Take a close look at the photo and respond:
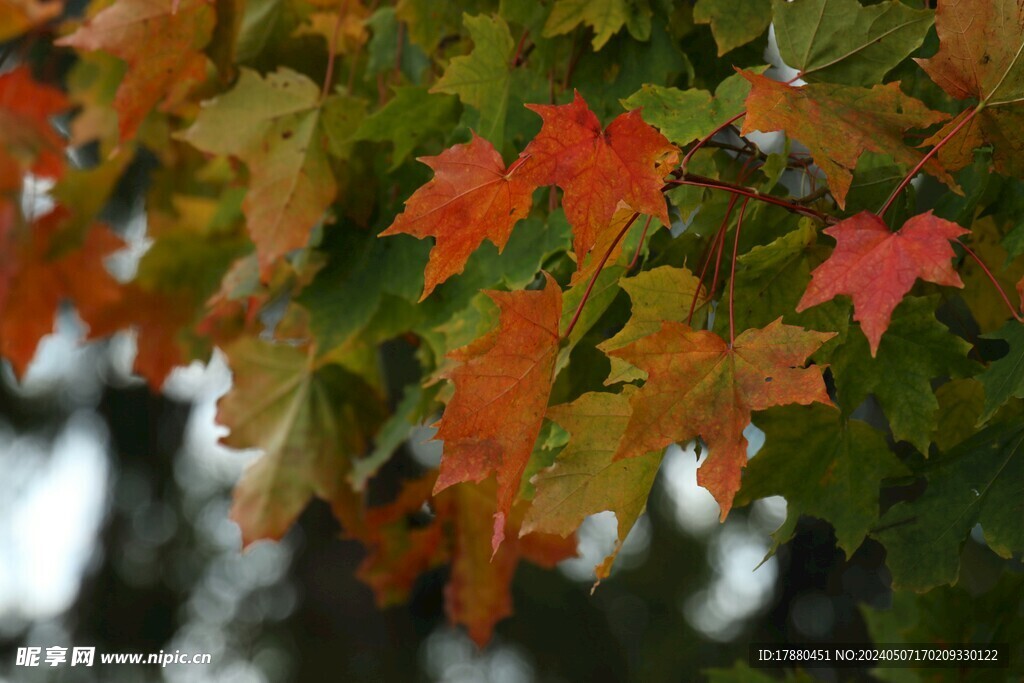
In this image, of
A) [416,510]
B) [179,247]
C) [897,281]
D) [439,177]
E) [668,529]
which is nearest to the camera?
[897,281]

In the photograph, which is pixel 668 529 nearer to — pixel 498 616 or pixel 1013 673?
pixel 498 616

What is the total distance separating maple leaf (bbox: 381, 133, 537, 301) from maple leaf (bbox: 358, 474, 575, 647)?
67 centimetres

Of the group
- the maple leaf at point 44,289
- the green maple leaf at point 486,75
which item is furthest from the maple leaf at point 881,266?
the maple leaf at point 44,289

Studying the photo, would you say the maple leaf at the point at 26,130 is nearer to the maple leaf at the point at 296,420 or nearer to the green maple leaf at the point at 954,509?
the maple leaf at the point at 296,420

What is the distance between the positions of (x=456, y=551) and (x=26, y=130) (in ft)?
3.09

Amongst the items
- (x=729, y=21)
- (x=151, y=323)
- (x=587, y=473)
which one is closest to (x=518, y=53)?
(x=729, y=21)

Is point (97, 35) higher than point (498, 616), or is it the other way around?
point (97, 35)

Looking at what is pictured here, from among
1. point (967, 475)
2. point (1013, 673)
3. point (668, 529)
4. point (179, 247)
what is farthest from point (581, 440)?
point (668, 529)

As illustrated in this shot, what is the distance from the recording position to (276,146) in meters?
1.01

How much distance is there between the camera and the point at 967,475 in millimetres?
748

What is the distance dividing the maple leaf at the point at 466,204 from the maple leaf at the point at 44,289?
1.07 metres

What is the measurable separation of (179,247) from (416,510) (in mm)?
537

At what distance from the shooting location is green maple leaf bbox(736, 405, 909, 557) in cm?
77

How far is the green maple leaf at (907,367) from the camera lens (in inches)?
27.9
